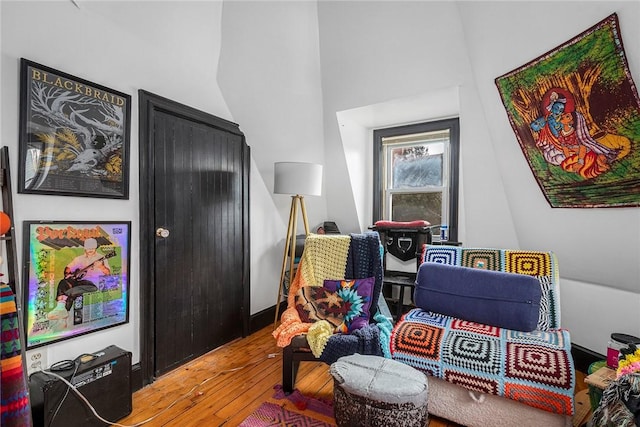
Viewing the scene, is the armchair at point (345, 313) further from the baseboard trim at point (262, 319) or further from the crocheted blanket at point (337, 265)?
the baseboard trim at point (262, 319)

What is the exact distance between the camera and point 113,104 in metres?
1.93

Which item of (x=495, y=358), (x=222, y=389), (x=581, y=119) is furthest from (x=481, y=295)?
(x=222, y=389)

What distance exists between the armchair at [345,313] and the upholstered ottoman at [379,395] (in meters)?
0.25

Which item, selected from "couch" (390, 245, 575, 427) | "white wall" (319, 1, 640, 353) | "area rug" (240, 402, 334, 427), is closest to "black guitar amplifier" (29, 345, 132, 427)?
"area rug" (240, 402, 334, 427)

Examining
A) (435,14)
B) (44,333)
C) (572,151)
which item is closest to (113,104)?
(44,333)

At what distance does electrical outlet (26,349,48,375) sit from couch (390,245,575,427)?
1.85 m

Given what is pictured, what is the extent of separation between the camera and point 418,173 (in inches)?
148

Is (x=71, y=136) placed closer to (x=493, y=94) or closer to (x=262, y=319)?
(x=262, y=319)

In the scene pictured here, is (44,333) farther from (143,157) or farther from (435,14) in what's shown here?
(435,14)

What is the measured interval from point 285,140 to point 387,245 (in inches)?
57.8

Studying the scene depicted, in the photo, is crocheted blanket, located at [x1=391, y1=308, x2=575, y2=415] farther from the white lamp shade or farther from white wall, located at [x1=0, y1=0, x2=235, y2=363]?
white wall, located at [x1=0, y1=0, x2=235, y2=363]

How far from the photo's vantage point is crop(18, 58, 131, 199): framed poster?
62.3 inches

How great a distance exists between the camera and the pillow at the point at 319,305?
2250mm

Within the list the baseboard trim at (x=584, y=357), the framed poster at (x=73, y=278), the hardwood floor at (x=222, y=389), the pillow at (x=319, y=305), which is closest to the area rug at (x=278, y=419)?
the hardwood floor at (x=222, y=389)
